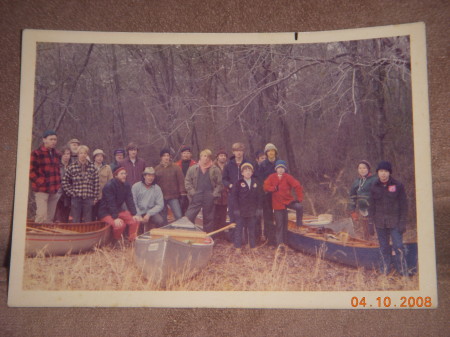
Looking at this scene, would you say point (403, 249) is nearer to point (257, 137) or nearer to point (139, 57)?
point (257, 137)

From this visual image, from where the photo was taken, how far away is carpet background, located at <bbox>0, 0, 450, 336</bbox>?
1.19 meters

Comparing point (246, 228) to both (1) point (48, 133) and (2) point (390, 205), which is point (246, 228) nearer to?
(2) point (390, 205)

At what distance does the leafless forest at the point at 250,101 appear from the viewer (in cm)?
125

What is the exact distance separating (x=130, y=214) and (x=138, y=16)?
0.76 metres

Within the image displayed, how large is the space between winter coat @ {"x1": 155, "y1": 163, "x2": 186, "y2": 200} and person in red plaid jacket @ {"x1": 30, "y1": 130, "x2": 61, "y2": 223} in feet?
1.23

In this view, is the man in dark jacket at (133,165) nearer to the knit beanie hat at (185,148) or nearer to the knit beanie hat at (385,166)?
the knit beanie hat at (185,148)

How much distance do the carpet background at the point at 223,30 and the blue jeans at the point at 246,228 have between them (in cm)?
24

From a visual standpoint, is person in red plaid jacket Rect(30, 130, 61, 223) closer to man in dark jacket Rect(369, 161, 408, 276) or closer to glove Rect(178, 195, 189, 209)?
glove Rect(178, 195, 189, 209)

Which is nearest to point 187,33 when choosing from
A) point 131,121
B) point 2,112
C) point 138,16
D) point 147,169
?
point 138,16

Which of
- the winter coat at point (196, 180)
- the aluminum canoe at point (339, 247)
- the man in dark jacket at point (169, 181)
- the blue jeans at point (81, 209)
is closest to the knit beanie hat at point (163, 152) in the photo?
the man in dark jacket at point (169, 181)

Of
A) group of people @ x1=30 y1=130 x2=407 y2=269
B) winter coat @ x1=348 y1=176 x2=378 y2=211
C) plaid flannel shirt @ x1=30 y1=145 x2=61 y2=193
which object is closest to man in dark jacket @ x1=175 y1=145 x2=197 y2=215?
group of people @ x1=30 y1=130 x2=407 y2=269

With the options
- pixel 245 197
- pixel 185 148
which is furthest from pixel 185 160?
pixel 245 197

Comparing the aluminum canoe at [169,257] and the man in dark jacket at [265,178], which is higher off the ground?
the man in dark jacket at [265,178]
